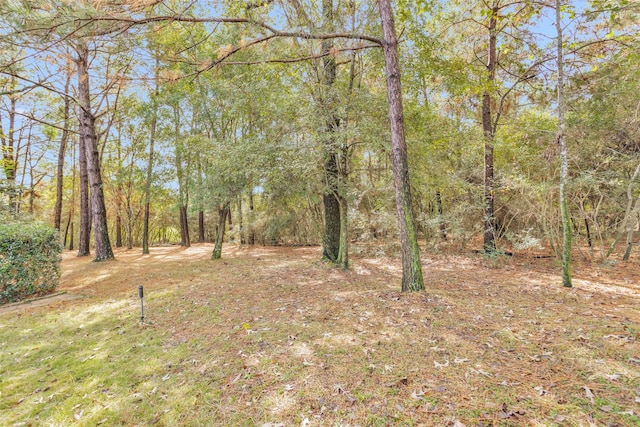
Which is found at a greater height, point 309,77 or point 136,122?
point 136,122

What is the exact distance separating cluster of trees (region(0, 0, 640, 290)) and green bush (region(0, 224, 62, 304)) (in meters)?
2.92

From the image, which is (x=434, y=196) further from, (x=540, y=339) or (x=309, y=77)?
(x=540, y=339)

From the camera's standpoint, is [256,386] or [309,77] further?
[309,77]

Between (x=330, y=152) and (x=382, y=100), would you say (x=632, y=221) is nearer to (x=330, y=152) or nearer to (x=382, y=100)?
(x=382, y=100)

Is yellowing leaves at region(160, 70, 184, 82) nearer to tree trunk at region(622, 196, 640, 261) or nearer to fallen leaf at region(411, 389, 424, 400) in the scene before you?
fallen leaf at region(411, 389, 424, 400)

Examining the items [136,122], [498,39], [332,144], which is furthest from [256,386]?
[136,122]

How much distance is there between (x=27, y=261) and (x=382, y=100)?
782 centimetres

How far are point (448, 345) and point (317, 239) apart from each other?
35.6 ft

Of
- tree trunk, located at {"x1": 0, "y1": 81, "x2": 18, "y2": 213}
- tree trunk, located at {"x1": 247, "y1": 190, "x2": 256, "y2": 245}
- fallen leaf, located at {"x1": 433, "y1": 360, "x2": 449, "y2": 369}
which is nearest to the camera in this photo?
fallen leaf, located at {"x1": 433, "y1": 360, "x2": 449, "y2": 369}

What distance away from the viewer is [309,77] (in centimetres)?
692

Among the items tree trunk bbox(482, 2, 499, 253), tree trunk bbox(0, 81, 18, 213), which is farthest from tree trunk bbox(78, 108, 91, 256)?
tree trunk bbox(482, 2, 499, 253)

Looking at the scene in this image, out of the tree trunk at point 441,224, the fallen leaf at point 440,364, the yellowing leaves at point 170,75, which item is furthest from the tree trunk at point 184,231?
the fallen leaf at point 440,364

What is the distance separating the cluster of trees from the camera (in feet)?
15.4

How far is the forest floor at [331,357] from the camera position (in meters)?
2.18
